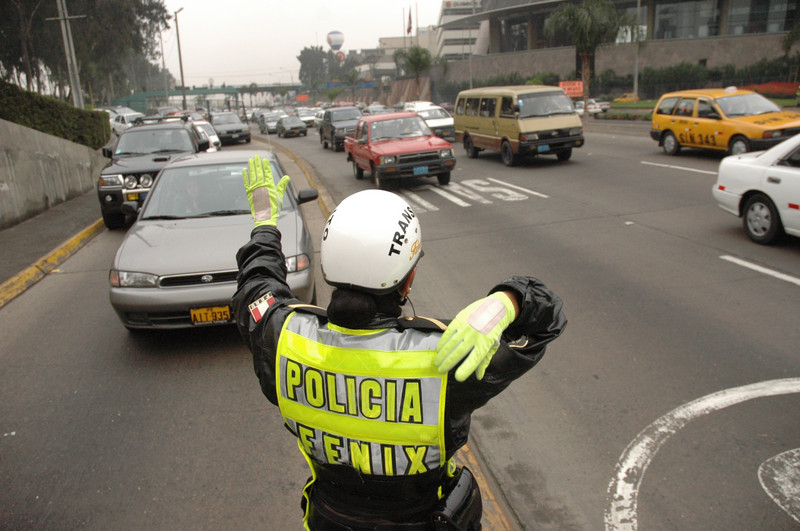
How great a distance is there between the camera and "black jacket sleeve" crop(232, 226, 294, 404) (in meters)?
1.86

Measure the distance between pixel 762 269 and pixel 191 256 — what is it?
20.7ft

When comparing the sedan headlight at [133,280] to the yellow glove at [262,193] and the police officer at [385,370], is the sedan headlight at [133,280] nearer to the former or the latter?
the yellow glove at [262,193]

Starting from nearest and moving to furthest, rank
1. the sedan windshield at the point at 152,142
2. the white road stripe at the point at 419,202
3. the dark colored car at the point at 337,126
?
1. the white road stripe at the point at 419,202
2. the sedan windshield at the point at 152,142
3. the dark colored car at the point at 337,126

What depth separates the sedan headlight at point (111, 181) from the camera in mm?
11000

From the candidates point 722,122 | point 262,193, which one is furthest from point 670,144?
point 262,193

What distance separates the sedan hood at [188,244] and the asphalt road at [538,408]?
0.79 m

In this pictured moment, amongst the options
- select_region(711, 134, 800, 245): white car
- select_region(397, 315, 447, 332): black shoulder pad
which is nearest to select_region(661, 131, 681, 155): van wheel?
select_region(711, 134, 800, 245): white car

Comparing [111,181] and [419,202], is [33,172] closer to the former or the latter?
[111,181]

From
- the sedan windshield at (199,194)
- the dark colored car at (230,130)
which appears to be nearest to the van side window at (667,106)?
the sedan windshield at (199,194)

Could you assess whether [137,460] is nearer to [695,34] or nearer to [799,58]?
[799,58]

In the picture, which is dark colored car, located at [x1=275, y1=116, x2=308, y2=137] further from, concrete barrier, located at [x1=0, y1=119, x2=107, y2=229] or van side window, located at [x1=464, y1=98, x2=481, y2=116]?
concrete barrier, located at [x1=0, y1=119, x2=107, y2=229]

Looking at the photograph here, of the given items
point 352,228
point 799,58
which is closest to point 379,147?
point 352,228

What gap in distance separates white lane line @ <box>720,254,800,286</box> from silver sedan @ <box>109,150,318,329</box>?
5.12m

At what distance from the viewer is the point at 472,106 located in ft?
62.5
